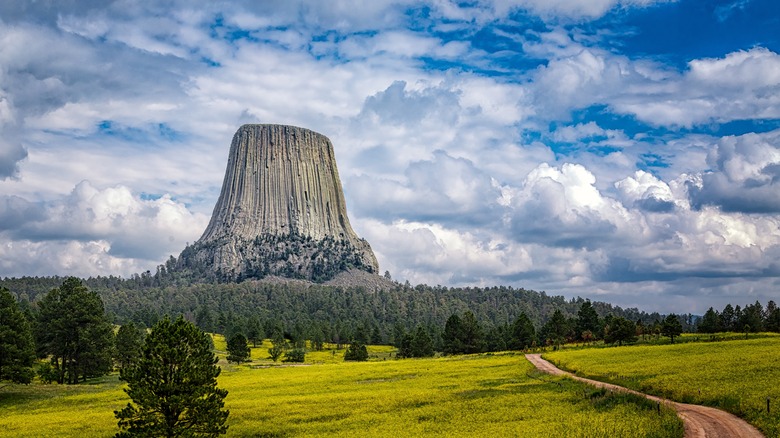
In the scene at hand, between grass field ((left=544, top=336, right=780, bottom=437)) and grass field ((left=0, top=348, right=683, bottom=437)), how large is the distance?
14.1 feet

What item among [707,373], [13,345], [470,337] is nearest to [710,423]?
[707,373]

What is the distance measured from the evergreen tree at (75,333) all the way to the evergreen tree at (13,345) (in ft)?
41.9

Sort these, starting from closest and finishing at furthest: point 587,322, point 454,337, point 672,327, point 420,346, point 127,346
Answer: point 127,346, point 672,327, point 420,346, point 454,337, point 587,322

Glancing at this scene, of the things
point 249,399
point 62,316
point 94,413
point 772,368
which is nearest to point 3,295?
point 62,316

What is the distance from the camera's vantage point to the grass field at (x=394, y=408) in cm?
3669

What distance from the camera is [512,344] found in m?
138

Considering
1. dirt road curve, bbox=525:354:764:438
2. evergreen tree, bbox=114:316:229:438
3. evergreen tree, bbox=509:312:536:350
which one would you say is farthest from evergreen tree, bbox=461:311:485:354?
evergreen tree, bbox=114:316:229:438

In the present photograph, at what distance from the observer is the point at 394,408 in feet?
160

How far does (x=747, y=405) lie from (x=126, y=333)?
8726 cm

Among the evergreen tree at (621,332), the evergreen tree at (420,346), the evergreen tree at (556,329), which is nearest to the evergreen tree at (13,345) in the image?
the evergreen tree at (420,346)

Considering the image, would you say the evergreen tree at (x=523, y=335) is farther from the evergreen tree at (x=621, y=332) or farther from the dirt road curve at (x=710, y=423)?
the dirt road curve at (x=710, y=423)

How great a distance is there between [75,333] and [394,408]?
51.4 meters

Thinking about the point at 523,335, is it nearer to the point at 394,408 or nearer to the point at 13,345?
the point at 394,408

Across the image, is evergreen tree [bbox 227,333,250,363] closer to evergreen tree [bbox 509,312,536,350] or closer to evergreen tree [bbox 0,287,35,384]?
evergreen tree [bbox 0,287,35,384]
